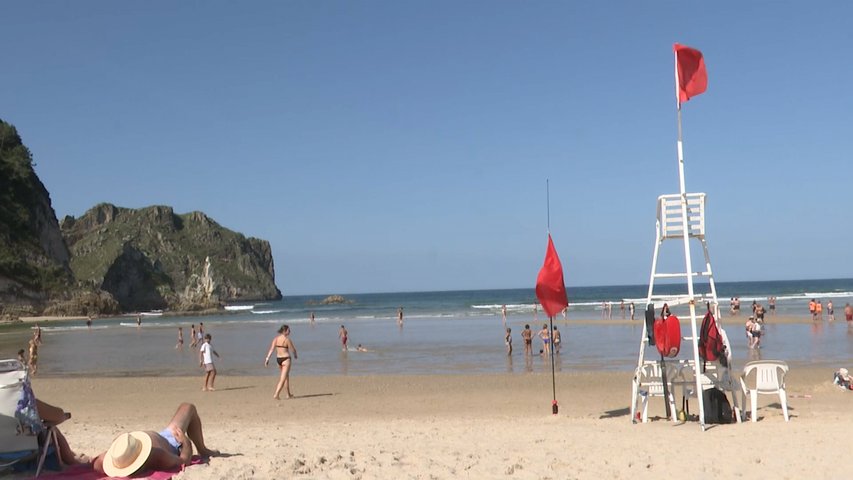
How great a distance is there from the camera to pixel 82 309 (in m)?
80.3

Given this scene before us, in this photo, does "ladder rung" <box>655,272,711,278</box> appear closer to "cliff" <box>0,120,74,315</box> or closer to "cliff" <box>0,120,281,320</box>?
"cliff" <box>0,120,281,320</box>

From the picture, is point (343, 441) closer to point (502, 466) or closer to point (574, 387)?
point (502, 466)

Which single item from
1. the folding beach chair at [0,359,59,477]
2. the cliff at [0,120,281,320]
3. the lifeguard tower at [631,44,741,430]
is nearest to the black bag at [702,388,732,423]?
the lifeguard tower at [631,44,741,430]

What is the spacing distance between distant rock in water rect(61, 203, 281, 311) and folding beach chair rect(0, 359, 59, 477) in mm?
111005

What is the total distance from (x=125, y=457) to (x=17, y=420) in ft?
2.92

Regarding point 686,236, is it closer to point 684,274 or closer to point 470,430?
point 684,274

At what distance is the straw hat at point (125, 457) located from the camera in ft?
20.2

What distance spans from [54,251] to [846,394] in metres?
86.7

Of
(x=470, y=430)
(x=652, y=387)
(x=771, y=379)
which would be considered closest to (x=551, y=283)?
(x=652, y=387)

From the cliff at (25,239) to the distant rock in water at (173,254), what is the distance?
27525 mm

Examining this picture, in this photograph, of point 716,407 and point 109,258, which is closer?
point 716,407

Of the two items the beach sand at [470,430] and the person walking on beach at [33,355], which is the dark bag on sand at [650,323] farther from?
the person walking on beach at [33,355]

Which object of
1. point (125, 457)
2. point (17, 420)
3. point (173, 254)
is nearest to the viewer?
point (17, 420)

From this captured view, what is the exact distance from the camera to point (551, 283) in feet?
35.1
